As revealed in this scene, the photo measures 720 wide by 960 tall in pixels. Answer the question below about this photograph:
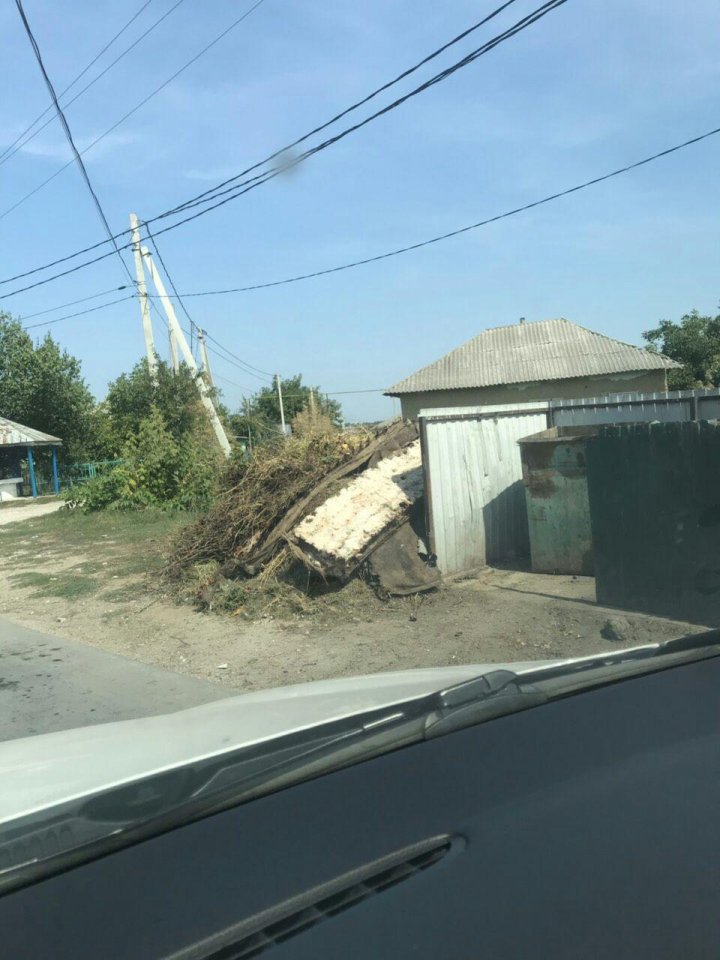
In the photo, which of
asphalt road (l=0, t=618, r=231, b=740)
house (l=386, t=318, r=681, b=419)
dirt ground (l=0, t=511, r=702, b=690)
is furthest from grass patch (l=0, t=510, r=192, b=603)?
house (l=386, t=318, r=681, b=419)

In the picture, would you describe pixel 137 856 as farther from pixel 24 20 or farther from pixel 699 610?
pixel 24 20

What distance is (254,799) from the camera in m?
1.98

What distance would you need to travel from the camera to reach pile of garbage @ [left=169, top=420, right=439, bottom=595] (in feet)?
31.6

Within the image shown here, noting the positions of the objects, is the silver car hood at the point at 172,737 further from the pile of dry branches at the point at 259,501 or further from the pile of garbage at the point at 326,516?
the pile of dry branches at the point at 259,501

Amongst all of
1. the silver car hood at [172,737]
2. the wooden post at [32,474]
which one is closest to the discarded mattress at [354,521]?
the silver car hood at [172,737]

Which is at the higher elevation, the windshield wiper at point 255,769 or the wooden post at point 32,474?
the wooden post at point 32,474

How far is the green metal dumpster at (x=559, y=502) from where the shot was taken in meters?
9.61

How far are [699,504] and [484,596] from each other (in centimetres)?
263

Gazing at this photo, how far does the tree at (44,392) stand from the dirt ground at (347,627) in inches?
1261

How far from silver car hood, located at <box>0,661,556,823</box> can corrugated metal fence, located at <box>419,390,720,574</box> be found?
6.67 m

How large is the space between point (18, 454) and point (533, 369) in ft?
77.2

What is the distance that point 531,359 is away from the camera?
34969mm

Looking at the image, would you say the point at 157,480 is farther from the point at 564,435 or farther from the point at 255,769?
the point at 255,769

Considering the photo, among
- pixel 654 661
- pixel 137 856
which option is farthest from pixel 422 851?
pixel 654 661
